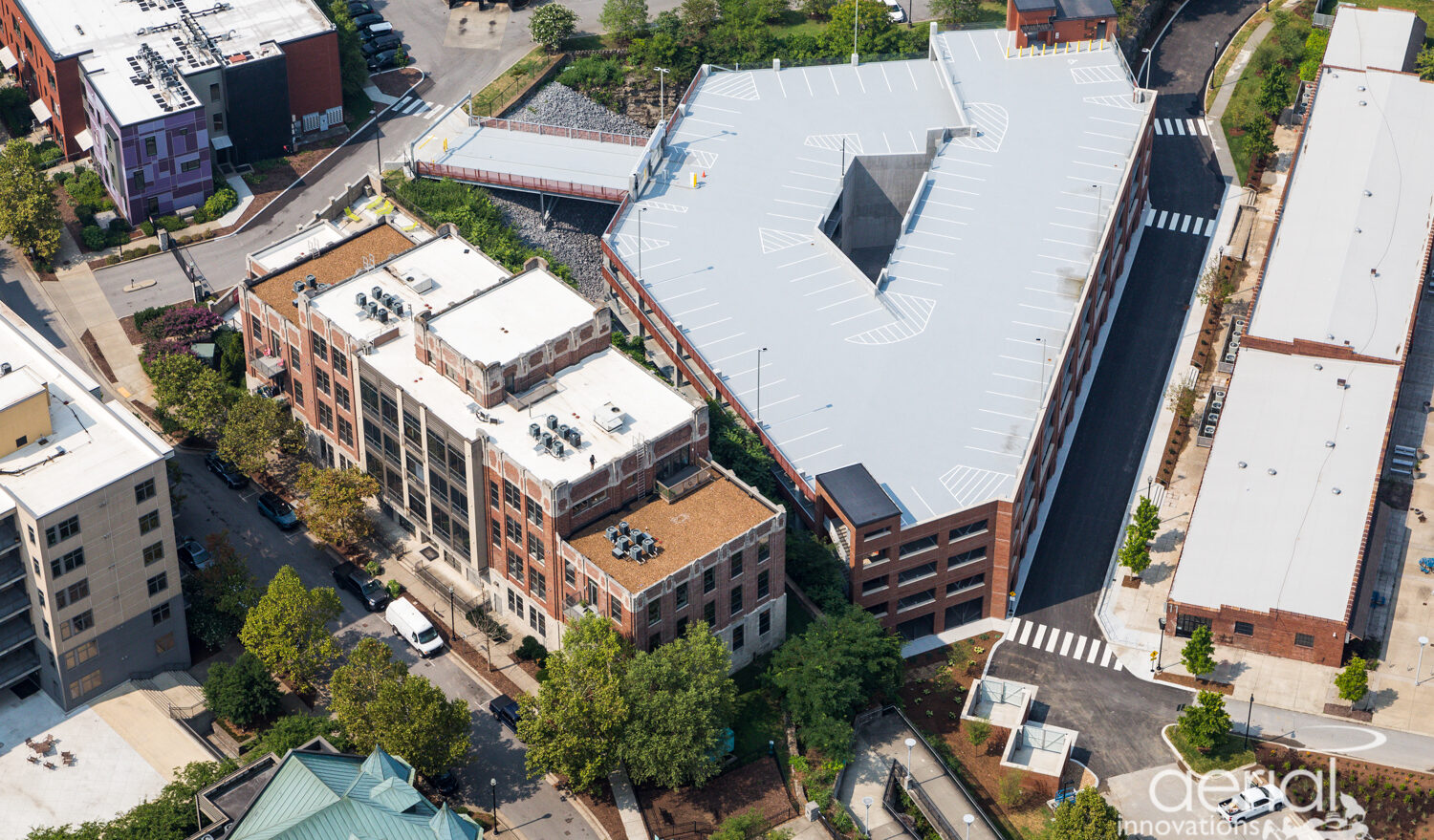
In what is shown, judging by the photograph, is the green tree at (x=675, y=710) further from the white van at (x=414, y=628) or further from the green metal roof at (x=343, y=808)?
the white van at (x=414, y=628)

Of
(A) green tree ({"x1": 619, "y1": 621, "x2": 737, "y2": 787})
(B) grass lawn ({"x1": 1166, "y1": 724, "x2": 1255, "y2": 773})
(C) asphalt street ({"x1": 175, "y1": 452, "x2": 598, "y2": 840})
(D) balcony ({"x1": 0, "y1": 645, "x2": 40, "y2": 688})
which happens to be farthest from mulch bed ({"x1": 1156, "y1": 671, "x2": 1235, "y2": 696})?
(D) balcony ({"x1": 0, "y1": 645, "x2": 40, "y2": 688})

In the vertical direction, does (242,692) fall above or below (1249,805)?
above

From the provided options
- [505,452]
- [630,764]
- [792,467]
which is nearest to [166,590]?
[505,452]

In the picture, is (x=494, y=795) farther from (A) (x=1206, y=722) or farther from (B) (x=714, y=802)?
(A) (x=1206, y=722)

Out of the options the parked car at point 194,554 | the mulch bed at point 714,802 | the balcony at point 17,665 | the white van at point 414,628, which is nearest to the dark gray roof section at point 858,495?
the mulch bed at point 714,802

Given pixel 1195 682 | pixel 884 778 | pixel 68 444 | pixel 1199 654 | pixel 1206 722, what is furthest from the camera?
pixel 1195 682

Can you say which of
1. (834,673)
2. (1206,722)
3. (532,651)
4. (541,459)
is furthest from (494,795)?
(1206,722)
